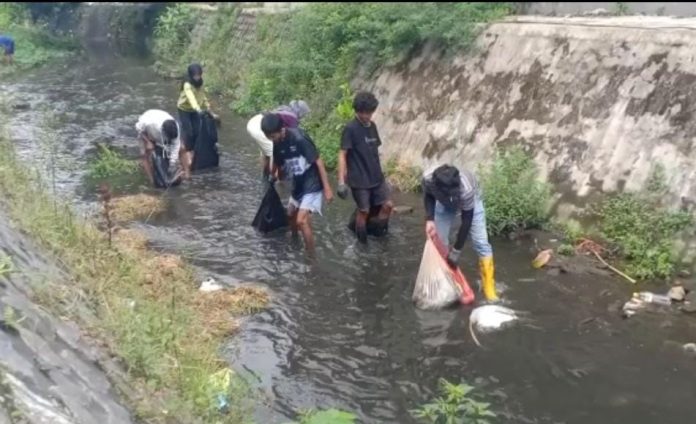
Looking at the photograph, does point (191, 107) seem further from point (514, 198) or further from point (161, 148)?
point (514, 198)

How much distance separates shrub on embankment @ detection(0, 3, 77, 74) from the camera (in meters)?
27.2

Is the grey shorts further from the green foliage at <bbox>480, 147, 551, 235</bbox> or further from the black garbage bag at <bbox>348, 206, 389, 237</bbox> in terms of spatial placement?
the green foliage at <bbox>480, 147, 551, 235</bbox>

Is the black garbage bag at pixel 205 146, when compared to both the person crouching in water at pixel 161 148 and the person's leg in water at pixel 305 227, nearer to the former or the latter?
the person crouching in water at pixel 161 148

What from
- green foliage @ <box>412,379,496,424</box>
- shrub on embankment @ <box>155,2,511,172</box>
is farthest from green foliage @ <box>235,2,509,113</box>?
green foliage @ <box>412,379,496,424</box>

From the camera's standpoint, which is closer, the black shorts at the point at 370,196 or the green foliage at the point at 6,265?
the green foliage at the point at 6,265

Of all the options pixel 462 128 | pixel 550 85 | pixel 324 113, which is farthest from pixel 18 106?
pixel 550 85

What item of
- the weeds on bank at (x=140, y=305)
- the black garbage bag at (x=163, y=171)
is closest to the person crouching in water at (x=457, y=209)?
the weeds on bank at (x=140, y=305)

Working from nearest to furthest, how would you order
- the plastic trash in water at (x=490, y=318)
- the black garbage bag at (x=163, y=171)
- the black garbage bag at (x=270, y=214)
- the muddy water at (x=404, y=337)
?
the muddy water at (x=404, y=337), the plastic trash in water at (x=490, y=318), the black garbage bag at (x=270, y=214), the black garbage bag at (x=163, y=171)

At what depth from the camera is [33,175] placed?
901 centimetres

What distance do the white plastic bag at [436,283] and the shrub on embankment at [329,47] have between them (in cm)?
507

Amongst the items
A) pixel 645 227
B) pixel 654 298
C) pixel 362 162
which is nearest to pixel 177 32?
pixel 362 162

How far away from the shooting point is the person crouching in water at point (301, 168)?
26.9ft

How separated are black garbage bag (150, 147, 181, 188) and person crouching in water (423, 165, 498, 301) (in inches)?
196

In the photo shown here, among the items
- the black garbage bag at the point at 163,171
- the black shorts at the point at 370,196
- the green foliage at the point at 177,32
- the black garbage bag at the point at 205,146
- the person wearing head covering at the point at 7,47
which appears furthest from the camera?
the green foliage at the point at 177,32
